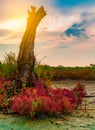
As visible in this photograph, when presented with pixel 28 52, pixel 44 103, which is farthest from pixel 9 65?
pixel 44 103

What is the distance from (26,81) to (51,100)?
2.52m

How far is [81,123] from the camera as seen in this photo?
801 centimetres

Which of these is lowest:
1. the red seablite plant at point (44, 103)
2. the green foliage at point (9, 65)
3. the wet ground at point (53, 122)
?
the wet ground at point (53, 122)

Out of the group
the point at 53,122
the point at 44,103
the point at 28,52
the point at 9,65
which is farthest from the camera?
the point at 9,65

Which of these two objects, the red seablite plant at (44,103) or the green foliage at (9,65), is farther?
the green foliage at (9,65)

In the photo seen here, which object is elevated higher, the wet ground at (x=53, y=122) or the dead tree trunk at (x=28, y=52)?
the dead tree trunk at (x=28, y=52)

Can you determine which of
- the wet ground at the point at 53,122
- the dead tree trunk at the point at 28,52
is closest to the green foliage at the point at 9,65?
the dead tree trunk at the point at 28,52

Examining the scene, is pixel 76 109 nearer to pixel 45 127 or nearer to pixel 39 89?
pixel 39 89

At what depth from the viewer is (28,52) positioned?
11.1m

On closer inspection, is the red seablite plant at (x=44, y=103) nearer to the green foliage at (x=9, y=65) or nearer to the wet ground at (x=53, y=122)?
the wet ground at (x=53, y=122)

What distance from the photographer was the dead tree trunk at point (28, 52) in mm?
11031

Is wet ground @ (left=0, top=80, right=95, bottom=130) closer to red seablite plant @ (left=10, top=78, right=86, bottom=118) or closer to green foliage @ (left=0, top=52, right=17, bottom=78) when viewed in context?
red seablite plant @ (left=10, top=78, right=86, bottom=118)

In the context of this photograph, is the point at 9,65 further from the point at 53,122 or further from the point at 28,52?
the point at 53,122

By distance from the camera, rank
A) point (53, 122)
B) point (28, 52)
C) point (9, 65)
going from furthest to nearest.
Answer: point (9, 65) < point (28, 52) < point (53, 122)
